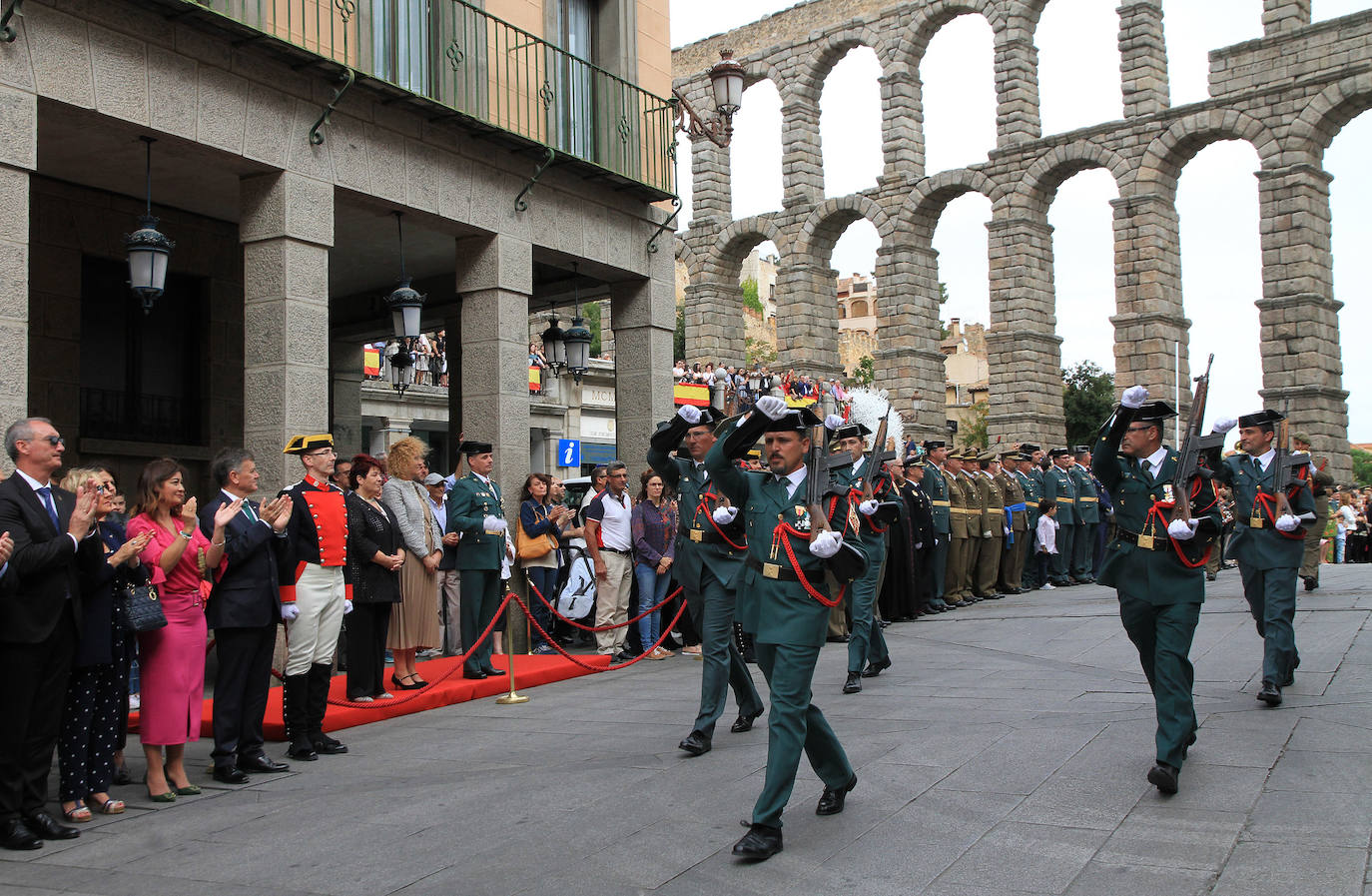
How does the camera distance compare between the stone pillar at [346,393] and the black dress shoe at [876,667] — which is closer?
the black dress shoe at [876,667]

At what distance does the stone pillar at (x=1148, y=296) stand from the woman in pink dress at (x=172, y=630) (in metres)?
33.4

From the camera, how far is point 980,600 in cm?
1708

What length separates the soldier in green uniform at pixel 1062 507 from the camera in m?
18.7

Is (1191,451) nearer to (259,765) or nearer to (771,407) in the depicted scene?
(771,407)

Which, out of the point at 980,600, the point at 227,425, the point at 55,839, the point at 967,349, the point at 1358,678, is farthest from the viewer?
the point at 967,349

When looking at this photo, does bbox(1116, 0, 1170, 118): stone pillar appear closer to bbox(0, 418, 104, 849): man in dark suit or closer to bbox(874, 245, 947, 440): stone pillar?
bbox(874, 245, 947, 440): stone pillar

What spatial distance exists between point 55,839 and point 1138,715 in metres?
6.26

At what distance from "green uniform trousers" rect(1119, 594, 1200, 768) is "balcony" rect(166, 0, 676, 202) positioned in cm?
803

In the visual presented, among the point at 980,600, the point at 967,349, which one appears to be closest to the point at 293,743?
the point at 980,600

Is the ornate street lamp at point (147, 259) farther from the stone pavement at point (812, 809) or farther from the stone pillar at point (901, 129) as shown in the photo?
the stone pillar at point (901, 129)

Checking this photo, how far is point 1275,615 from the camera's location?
8383mm

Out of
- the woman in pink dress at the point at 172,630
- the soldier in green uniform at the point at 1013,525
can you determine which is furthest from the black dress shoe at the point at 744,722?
the soldier in green uniform at the point at 1013,525

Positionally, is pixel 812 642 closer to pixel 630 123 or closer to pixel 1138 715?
pixel 1138 715

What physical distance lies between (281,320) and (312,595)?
12.0ft
